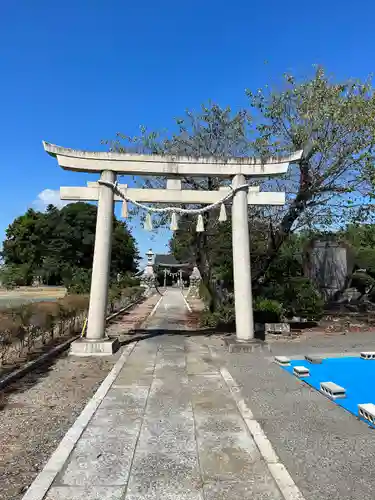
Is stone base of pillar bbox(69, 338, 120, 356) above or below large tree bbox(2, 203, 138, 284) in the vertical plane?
below

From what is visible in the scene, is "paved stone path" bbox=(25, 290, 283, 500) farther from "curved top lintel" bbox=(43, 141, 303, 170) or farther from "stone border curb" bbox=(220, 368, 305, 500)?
"curved top lintel" bbox=(43, 141, 303, 170)

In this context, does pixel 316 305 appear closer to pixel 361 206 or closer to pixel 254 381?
pixel 361 206

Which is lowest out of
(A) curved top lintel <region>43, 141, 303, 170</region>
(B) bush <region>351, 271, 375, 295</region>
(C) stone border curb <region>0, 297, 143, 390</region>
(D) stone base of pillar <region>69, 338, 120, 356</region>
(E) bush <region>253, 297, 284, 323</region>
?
(C) stone border curb <region>0, 297, 143, 390</region>

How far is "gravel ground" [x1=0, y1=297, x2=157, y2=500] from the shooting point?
12.2 feet

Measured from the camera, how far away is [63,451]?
12.8 feet

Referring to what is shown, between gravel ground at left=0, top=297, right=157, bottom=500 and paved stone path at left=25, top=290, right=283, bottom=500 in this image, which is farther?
gravel ground at left=0, top=297, right=157, bottom=500

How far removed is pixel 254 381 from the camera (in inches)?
271

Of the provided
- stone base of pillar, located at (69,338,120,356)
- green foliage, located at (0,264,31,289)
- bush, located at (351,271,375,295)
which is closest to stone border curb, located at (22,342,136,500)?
stone base of pillar, located at (69,338,120,356)

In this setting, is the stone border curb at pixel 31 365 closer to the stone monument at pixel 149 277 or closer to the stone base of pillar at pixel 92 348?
the stone base of pillar at pixel 92 348

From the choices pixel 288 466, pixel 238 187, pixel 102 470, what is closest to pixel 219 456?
pixel 288 466

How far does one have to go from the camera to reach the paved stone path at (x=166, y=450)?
3.22m

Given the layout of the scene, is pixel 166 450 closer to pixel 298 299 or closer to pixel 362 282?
pixel 298 299

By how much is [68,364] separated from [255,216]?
8721 millimetres

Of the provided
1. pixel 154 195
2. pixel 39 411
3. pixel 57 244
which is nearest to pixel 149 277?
pixel 57 244
